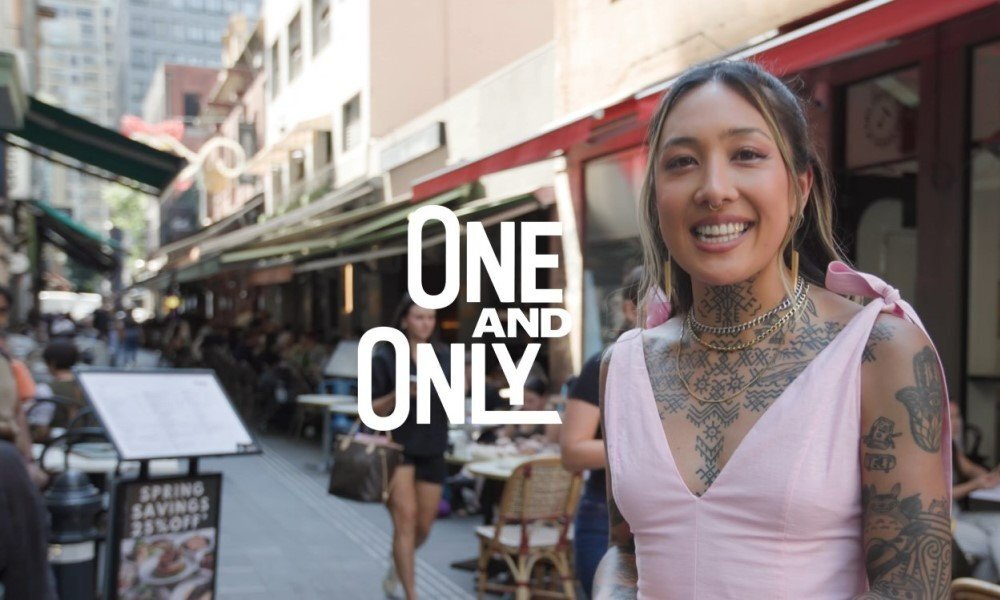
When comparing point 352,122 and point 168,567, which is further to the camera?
point 352,122

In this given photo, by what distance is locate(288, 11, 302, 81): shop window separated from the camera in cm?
2444

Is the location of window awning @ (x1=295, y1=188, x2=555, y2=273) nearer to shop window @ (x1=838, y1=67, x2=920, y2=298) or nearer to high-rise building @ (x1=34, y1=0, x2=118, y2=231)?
shop window @ (x1=838, y1=67, x2=920, y2=298)

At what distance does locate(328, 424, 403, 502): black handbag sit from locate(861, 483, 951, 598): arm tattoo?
Result: 4385mm

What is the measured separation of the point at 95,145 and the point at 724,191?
39.4 ft

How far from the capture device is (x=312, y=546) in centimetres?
Answer: 774

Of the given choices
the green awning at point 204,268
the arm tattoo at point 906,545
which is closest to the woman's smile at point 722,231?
the arm tattoo at point 906,545

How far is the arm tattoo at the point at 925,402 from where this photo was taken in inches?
50.6

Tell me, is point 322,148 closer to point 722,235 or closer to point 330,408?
point 330,408

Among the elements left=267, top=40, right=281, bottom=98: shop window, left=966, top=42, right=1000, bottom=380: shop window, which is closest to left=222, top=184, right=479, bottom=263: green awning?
left=966, top=42, right=1000, bottom=380: shop window

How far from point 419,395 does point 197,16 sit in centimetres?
13137

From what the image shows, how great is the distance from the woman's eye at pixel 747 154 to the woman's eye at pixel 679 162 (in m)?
0.07

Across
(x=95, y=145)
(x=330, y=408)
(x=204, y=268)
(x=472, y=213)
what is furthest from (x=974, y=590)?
(x=204, y=268)

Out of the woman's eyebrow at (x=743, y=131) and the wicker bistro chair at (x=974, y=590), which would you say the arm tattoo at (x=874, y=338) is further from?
the wicker bistro chair at (x=974, y=590)

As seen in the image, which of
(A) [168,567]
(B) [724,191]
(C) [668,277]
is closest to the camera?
(B) [724,191]
